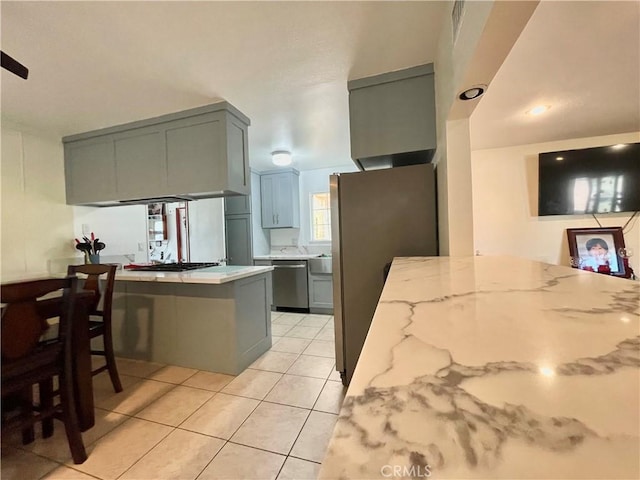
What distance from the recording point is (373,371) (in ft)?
1.29

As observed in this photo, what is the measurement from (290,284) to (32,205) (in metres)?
2.99

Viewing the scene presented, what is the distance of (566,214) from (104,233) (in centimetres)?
554

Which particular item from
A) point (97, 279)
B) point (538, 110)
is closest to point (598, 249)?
point (538, 110)

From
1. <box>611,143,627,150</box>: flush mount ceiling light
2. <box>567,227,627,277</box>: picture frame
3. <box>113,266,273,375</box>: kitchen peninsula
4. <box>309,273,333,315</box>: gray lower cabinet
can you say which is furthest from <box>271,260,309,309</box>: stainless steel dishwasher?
<box>611,143,627,150</box>: flush mount ceiling light

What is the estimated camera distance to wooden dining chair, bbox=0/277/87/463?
112 centimetres

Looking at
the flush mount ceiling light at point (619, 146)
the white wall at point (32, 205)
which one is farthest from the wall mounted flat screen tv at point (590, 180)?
the white wall at point (32, 205)

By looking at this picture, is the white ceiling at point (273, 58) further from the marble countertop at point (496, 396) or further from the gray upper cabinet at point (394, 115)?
the marble countertop at point (496, 396)

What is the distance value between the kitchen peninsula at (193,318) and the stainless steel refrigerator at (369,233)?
0.87m

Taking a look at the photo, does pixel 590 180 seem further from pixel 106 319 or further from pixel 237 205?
pixel 106 319

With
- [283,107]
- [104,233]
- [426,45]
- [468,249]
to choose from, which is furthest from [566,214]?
[104,233]

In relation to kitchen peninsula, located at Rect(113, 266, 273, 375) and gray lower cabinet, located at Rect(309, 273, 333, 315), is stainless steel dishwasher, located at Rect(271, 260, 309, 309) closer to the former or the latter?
gray lower cabinet, located at Rect(309, 273, 333, 315)

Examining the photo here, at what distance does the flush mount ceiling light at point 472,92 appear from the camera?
1.25 metres

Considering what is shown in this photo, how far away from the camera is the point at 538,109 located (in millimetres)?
2449

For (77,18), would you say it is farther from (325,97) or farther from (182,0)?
(325,97)
